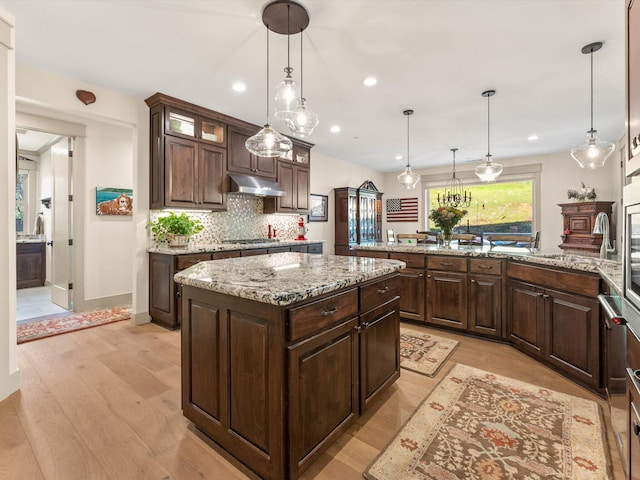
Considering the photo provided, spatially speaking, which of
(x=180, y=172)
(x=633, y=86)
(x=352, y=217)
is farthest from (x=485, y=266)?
(x=352, y=217)

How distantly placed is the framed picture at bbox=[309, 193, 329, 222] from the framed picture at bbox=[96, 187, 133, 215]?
3.26 meters

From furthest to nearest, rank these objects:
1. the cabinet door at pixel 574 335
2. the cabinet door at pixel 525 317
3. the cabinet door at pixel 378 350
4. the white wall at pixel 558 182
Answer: the white wall at pixel 558 182
the cabinet door at pixel 525 317
the cabinet door at pixel 574 335
the cabinet door at pixel 378 350

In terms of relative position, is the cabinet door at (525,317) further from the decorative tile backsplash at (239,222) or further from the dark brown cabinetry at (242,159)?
the decorative tile backsplash at (239,222)

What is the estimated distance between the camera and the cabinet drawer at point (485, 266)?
313cm

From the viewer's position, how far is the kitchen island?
1359mm

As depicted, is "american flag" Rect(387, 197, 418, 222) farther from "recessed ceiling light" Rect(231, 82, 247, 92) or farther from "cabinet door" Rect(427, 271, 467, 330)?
"recessed ceiling light" Rect(231, 82, 247, 92)

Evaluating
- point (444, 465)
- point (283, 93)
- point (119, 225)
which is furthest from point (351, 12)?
point (119, 225)

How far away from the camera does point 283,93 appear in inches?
93.3

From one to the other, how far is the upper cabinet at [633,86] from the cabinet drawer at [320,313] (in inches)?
54.8

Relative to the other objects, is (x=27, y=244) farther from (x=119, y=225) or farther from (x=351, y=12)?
(x=351, y=12)

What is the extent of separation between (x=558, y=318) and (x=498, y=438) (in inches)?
50.7

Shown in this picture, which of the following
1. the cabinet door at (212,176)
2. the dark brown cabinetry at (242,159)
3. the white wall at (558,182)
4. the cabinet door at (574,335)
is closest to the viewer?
the cabinet door at (574,335)

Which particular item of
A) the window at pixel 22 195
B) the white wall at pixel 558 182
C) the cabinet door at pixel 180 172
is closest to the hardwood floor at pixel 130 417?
the cabinet door at pixel 180 172

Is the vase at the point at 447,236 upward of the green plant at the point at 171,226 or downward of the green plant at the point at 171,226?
downward
